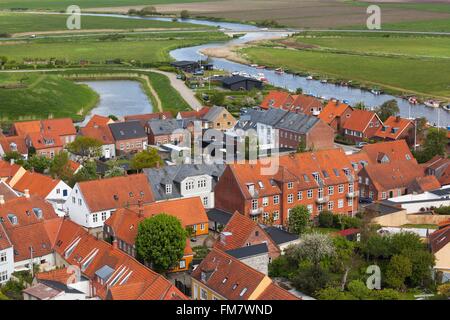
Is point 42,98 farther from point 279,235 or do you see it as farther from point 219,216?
point 279,235

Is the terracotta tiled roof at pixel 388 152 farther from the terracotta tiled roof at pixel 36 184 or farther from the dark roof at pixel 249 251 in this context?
the terracotta tiled roof at pixel 36 184

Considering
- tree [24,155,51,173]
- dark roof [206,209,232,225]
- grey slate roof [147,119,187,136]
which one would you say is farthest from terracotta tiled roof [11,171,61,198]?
grey slate roof [147,119,187,136]

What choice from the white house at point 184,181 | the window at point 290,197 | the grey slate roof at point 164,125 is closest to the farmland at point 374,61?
the grey slate roof at point 164,125

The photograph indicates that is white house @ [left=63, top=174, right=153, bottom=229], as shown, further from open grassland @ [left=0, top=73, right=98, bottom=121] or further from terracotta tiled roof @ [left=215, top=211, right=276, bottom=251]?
open grassland @ [left=0, top=73, right=98, bottom=121]

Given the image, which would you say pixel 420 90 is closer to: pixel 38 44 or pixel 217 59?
pixel 217 59

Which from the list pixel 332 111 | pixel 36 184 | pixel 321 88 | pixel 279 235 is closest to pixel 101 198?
pixel 36 184

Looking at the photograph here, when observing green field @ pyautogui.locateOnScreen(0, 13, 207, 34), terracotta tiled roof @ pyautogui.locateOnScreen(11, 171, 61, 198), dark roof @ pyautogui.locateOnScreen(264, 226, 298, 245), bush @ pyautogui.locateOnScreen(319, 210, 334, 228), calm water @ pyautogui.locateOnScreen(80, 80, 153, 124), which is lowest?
calm water @ pyautogui.locateOnScreen(80, 80, 153, 124)
